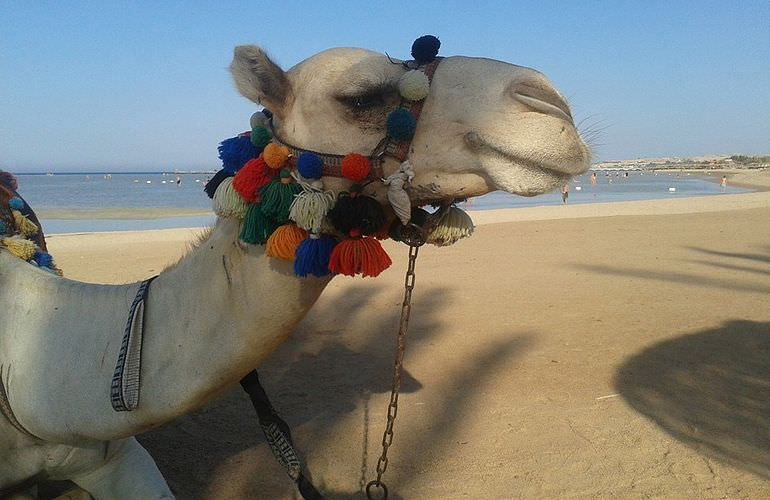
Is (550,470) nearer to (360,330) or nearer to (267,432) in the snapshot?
(267,432)

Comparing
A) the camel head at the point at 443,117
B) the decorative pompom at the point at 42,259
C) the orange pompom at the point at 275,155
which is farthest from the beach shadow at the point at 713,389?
the decorative pompom at the point at 42,259

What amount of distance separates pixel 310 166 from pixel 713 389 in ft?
14.6

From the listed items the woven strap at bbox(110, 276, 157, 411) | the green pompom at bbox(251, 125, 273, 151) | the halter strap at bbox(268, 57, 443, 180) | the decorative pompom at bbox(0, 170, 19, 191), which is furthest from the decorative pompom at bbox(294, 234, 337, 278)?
the decorative pompom at bbox(0, 170, 19, 191)

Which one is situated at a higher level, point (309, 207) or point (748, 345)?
point (309, 207)

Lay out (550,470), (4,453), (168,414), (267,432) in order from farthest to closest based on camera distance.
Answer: (550,470) < (267,432) < (4,453) < (168,414)

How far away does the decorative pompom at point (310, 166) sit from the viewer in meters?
2.04

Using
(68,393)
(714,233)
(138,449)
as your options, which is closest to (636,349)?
(138,449)

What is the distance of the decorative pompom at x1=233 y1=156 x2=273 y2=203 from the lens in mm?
2102

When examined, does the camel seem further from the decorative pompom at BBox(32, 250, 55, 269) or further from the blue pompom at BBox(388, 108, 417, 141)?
the decorative pompom at BBox(32, 250, 55, 269)

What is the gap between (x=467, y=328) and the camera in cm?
736

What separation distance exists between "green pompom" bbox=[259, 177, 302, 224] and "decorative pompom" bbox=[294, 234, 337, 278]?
0.12 m

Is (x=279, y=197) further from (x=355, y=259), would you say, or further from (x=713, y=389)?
(x=713, y=389)

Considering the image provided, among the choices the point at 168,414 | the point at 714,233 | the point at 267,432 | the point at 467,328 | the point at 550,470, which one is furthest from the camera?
the point at 714,233

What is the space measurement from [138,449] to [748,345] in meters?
5.60
